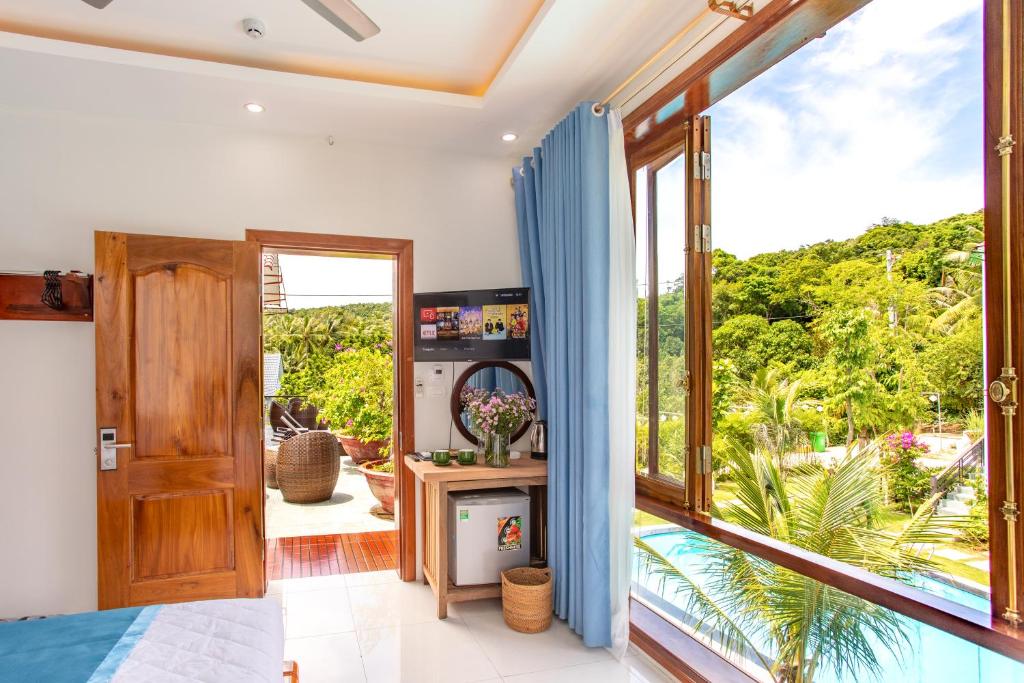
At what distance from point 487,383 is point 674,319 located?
1.44 m

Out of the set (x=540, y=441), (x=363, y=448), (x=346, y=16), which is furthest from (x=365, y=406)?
(x=346, y=16)

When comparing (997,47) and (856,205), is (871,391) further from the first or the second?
(997,47)

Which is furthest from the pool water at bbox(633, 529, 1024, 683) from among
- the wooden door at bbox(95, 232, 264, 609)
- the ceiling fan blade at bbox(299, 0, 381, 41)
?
the wooden door at bbox(95, 232, 264, 609)

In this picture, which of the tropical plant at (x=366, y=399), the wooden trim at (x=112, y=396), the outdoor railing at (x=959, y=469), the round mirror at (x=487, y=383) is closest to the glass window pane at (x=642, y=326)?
the round mirror at (x=487, y=383)

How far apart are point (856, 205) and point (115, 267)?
11.1 ft

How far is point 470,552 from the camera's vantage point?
3.34m

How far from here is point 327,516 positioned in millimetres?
5582

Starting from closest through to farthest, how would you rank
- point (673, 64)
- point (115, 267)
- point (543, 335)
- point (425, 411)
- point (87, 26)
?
1. point (673, 64)
2. point (87, 26)
3. point (115, 267)
4. point (543, 335)
5. point (425, 411)

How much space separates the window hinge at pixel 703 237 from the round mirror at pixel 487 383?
153 centimetres

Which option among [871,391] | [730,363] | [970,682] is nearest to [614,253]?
[730,363]

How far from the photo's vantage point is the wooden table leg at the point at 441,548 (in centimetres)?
325

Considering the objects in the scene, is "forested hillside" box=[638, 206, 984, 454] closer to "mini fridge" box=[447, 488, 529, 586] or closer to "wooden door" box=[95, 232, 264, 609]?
"mini fridge" box=[447, 488, 529, 586]

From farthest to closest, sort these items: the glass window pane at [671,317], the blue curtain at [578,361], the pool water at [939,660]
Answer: the blue curtain at [578,361]
the glass window pane at [671,317]
the pool water at [939,660]

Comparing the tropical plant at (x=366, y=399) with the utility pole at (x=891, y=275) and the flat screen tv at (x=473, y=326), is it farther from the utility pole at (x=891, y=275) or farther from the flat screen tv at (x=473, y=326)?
the utility pole at (x=891, y=275)
